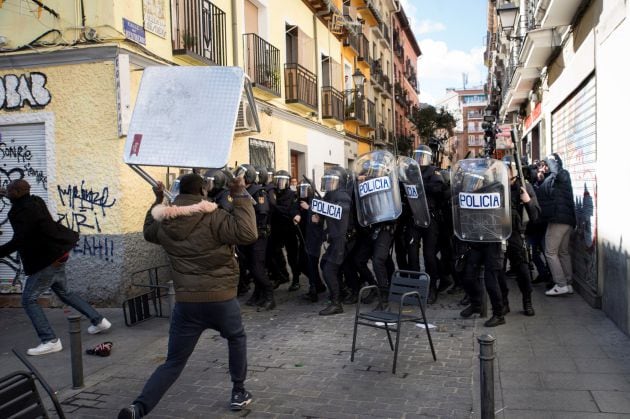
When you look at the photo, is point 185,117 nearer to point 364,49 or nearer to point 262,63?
point 262,63

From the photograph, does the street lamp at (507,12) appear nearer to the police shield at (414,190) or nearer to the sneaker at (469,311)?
the police shield at (414,190)

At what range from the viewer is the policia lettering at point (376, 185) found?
23.2 ft

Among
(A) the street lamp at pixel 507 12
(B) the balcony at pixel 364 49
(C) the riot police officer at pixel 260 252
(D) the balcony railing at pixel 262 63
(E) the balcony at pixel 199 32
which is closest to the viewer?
(C) the riot police officer at pixel 260 252

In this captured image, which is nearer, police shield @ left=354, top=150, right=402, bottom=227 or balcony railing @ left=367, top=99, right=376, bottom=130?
police shield @ left=354, top=150, right=402, bottom=227

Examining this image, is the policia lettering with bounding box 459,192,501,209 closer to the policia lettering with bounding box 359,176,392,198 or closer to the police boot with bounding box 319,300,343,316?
the policia lettering with bounding box 359,176,392,198

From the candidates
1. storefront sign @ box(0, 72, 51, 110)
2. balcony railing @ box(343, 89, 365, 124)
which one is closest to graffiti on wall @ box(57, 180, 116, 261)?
storefront sign @ box(0, 72, 51, 110)

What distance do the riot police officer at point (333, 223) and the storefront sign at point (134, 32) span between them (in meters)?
3.38

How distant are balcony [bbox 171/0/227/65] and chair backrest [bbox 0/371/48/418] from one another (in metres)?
7.44

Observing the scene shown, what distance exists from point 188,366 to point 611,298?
466 cm

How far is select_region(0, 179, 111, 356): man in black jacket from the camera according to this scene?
18.1 feet

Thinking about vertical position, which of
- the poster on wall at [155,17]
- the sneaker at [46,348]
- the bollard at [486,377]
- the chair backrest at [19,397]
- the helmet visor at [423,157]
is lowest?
the sneaker at [46,348]

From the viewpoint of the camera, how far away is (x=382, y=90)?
28.4 meters

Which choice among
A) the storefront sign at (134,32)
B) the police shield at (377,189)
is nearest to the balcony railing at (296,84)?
the storefront sign at (134,32)

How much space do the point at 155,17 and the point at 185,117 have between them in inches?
213
